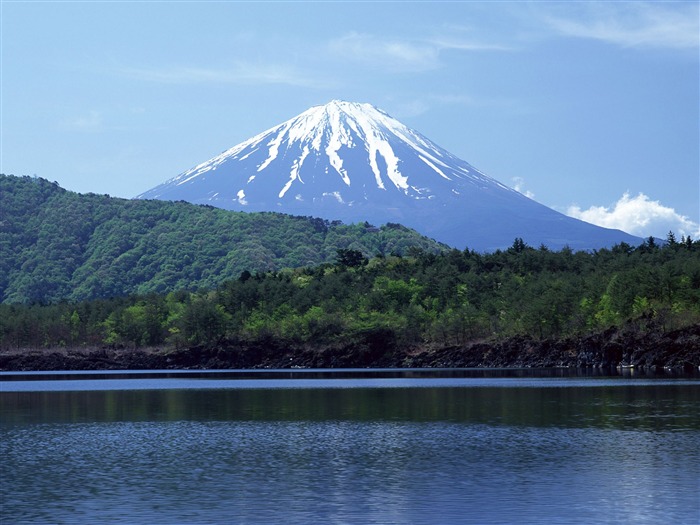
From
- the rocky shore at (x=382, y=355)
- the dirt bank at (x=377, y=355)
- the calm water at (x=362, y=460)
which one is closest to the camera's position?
the calm water at (x=362, y=460)

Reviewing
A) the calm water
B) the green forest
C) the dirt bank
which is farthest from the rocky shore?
the calm water

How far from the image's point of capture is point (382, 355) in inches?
7269

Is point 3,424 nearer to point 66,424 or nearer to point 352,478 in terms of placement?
point 66,424

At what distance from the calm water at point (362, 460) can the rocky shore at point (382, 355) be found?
55.3 metres

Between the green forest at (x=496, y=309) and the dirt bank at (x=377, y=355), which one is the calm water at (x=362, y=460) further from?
the green forest at (x=496, y=309)

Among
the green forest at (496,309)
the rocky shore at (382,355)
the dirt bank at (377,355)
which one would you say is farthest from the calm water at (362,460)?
the green forest at (496,309)

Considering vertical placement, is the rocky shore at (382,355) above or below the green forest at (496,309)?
below

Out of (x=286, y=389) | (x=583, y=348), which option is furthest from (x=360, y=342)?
(x=286, y=389)

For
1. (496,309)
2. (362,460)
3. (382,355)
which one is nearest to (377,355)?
(382,355)

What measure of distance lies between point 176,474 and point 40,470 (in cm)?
Result: 620

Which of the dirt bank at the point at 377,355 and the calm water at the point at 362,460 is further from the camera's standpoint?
the dirt bank at the point at 377,355

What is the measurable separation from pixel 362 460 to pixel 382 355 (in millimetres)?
139744

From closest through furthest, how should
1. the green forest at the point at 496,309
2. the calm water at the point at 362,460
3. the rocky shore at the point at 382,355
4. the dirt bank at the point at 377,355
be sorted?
the calm water at the point at 362,460, the rocky shore at the point at 382,355, the dirt bank at the point at 377,355, the green forest at the point at 496,309

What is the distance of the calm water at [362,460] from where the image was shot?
3300 centimetres
